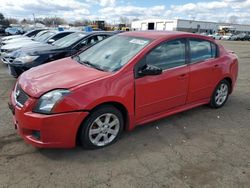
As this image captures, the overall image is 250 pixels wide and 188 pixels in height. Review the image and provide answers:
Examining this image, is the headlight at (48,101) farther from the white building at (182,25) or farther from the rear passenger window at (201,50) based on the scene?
the white building at (182,25)

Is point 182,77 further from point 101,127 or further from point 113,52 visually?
point 101,127

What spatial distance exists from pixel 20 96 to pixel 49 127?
26.1 inches

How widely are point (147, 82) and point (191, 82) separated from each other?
1.06m

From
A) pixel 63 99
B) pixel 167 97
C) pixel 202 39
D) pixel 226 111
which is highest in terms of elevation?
pixel 202 39

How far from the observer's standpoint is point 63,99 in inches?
108

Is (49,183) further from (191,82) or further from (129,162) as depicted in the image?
(191,82)

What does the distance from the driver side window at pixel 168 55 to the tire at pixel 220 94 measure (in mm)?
1281

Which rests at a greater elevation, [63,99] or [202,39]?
[202,39]

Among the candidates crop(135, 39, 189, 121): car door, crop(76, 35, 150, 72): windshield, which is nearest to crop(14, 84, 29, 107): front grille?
crop(76, 35, 150, 72): windshield

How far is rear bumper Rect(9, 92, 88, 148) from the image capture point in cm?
271

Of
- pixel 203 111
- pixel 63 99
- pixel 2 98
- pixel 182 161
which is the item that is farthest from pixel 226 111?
pixel 2 98

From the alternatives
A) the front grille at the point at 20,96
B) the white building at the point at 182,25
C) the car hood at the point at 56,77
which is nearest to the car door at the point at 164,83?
the car hood at the point at 56,77

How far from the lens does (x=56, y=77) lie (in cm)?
315

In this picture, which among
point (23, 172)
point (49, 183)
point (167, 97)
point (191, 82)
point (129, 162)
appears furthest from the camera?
point (191, 82)
